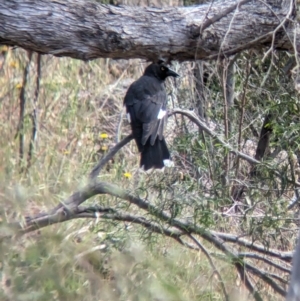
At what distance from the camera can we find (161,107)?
16.8 ft

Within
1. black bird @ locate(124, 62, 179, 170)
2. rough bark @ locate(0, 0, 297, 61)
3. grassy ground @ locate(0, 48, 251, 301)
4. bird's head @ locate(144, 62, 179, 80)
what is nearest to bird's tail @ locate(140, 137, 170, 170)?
black bird @ locate(124, 62, 179, 170)

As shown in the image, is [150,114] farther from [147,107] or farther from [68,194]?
[68,194]

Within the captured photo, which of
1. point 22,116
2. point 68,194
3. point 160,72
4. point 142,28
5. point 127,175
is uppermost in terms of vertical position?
point 142,28

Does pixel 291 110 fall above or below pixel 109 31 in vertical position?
below

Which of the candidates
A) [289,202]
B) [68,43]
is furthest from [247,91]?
[68,43]

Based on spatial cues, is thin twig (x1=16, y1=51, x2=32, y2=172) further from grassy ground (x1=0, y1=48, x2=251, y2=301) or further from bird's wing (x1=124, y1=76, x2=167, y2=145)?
bird's wing (x1=124, y1=76, x2=167, y2=145)

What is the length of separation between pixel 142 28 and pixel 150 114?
1.31 meters

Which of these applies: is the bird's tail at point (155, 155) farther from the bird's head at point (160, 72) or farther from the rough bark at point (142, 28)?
the rough bark at point (142, 28)

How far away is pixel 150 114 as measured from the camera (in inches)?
200

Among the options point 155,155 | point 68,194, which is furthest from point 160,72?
point 68,194

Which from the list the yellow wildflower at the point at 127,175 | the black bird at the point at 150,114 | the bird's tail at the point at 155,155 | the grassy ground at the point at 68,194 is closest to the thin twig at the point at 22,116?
the grassy ground at the point at 68,194

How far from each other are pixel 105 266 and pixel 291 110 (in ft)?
5.38

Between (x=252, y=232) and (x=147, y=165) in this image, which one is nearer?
(x=252, y=232)

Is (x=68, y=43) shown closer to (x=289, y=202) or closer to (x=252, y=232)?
(x=252, y=232)
